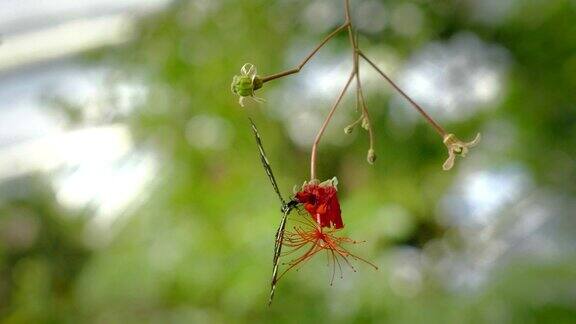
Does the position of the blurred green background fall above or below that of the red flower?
above

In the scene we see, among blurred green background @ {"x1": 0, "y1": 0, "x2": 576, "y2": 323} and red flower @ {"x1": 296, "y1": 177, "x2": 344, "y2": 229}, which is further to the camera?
blurred green background @ {"x1": 0, "y1": 0, "x2": 576, "y2": 323}

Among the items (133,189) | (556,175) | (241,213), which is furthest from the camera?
(133,189)

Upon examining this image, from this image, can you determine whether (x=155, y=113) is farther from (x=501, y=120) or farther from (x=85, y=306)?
(x=501, y=120)

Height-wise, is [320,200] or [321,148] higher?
[321,148]

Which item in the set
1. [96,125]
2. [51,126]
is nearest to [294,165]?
[96,125]
